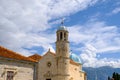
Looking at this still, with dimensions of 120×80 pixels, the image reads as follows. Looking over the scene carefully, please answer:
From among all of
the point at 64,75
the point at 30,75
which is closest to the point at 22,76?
the point at 30,75

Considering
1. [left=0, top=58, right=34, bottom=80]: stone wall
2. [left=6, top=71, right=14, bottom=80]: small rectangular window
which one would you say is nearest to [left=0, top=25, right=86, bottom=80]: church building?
[left=0, top=58, right=34, bottom=80]: stone wall

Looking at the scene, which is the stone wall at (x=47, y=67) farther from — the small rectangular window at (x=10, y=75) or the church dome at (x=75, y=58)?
the small rectangular window at (x=10, y=75)

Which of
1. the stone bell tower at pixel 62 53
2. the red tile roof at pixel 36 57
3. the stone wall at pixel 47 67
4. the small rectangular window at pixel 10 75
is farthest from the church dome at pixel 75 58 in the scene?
the small rectangular window at pixel 10 75

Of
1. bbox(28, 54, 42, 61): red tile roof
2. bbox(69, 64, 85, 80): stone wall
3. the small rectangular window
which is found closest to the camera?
the small rectangular window

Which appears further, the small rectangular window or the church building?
the church building

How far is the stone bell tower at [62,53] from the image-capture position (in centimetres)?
5544

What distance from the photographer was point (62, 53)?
56.4 m

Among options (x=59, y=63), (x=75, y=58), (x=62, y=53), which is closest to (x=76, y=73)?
(x=75, y=58)

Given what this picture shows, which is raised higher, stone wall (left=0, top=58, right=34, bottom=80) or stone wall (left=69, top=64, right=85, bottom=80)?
stone wall (left=69, top=64, right=85, bottom=80)

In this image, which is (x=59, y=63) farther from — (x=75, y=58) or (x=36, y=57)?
(x=75, y=58)

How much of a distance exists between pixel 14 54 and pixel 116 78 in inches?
1573

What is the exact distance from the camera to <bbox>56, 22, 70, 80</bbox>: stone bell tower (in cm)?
5544

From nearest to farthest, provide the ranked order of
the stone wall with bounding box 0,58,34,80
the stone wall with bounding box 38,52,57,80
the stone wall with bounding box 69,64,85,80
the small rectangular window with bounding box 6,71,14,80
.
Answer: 1. the stone wall with bounding box 0,58,34,80
2. the small rectangular window with bounding box 6,71,14,80
3. the stone wall with bounding box 38,52,57,80
4. the stone wall with bounding box 69,64,85,80

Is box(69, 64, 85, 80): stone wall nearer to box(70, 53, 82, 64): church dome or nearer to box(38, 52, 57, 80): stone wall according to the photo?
box(70, 53, 82, 64): church dome
